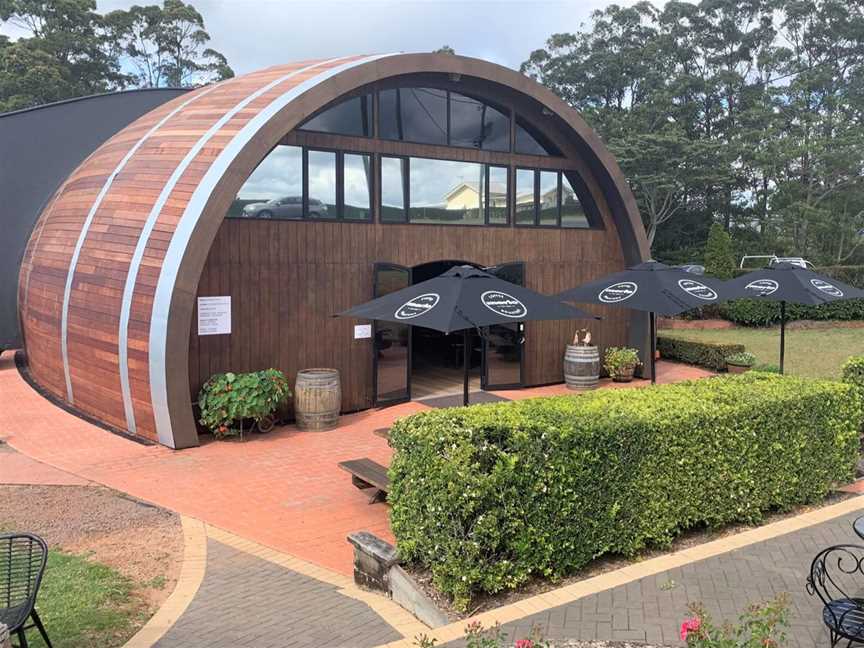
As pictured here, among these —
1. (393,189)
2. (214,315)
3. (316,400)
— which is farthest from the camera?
(393,189)

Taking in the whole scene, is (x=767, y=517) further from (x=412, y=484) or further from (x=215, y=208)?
(x=215, y=208)

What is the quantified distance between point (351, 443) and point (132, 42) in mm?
46584

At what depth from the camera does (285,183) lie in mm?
11086

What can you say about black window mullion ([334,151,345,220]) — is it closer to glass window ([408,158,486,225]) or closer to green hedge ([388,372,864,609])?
glass window ([408,158,486,225])

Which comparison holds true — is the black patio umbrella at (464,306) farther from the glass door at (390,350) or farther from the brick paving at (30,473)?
the brick paving at (30,473)

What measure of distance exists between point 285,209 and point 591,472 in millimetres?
7427

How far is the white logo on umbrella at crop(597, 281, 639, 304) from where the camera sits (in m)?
10.0

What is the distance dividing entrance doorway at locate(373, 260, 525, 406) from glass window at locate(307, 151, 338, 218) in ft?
4.34

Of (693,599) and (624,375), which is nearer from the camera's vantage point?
(693,599)

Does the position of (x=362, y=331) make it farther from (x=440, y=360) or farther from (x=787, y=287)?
(x=787, y=287)

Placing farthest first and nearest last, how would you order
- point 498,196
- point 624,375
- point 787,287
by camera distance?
point 624,375 → point 498,196 → point 787,287

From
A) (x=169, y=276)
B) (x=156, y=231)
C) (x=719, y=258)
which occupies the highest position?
(x=156, y=231)

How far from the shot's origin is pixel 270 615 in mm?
4910

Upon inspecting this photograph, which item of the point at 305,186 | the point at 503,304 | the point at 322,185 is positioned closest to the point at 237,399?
the point at 305,186
